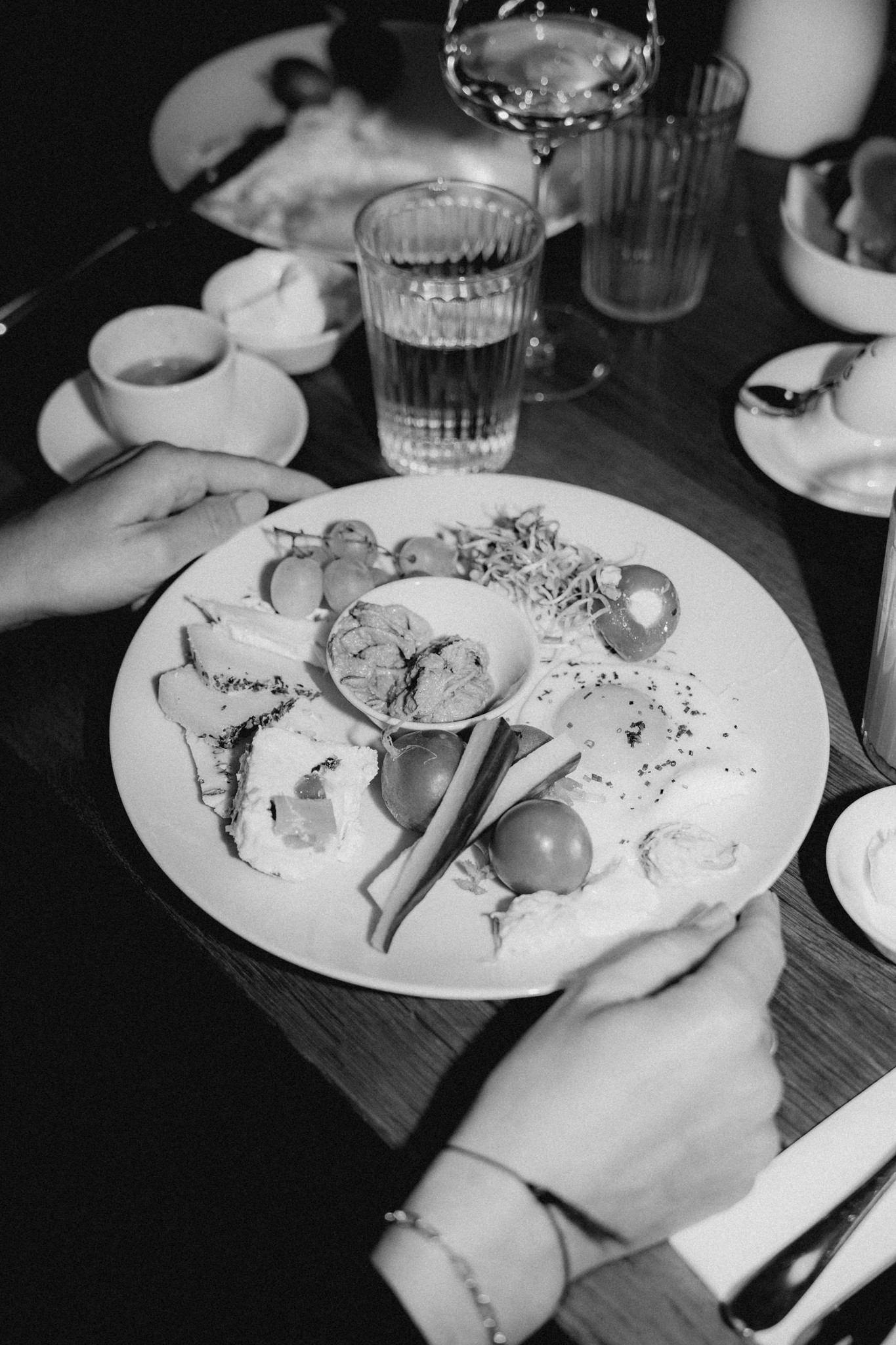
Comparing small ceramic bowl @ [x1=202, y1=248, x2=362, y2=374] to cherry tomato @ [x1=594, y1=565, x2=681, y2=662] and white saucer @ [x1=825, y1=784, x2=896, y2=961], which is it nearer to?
cherry tomato @ [x1=594, y1=565, x2=681, y2=662]

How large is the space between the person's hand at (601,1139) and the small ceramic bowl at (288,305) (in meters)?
1.14

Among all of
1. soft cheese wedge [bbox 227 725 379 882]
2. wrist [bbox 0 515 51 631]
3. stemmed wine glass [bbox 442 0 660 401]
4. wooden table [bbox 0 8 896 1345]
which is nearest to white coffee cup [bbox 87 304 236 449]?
wooden table [bbox 0 8 896 1345]

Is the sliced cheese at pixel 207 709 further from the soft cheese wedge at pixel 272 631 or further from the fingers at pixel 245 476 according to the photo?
the fingers at pixel 245 476

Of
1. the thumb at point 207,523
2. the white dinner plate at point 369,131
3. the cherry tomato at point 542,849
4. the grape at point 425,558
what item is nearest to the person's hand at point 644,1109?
the cherry tomato at point 542,849

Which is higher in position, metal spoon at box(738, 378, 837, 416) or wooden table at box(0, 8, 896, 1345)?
metal spoon at box(738, 378, 837, 416)

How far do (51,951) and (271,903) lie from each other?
1010 mm

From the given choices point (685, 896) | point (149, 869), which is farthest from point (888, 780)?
point (149, 869)

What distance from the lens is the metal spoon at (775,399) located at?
1.58 metres

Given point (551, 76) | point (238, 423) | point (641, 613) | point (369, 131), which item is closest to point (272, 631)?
point (641, 613)

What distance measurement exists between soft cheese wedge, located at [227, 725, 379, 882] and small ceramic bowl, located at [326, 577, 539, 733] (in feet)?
0.23

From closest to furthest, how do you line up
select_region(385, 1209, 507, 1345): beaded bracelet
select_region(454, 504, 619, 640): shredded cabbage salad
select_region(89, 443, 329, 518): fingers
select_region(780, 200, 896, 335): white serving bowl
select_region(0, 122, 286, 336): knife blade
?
select_region(385, 1209, 507, 1345): beaded bracelet < select_region(454, 504, 619, 640): shredded cabbage salad < select_region(89, 443, 329, 518): fingers < select_region(780, 200, 896, 335): white serving bowl < select_region(0, 122, 286, 336): knife blade

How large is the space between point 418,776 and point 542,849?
0.47 feet

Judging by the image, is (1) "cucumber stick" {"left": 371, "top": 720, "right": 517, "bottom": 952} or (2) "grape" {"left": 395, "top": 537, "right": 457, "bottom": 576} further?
(2) "grape" {"left": 395, "top": 537, "right": 457, "bottom": 576}

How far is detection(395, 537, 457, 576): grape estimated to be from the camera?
137cm
